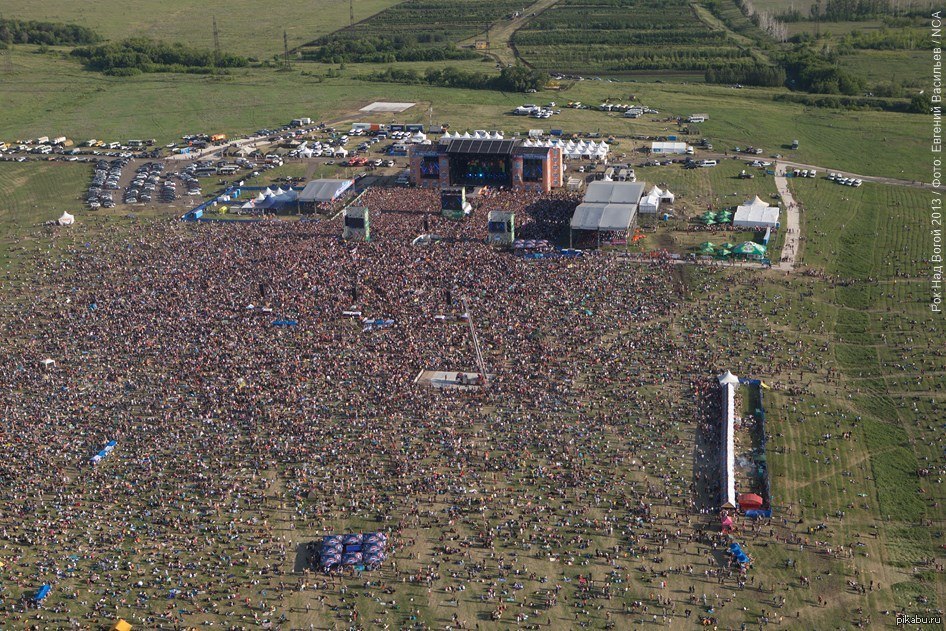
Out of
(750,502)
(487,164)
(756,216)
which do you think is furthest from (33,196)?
(750,502)

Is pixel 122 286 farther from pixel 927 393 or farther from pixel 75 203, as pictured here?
pixel 927 393

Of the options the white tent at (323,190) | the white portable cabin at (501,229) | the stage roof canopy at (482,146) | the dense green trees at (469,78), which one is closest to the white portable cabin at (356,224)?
the white tent at (323,190)

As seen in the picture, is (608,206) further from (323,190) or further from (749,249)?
(323,190)

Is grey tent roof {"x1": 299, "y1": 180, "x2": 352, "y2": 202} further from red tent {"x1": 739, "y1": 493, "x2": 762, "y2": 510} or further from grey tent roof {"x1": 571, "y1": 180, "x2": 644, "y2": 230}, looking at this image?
red tent {"x1": 739, "y1": 493, "x2": 762, "y2": 510}

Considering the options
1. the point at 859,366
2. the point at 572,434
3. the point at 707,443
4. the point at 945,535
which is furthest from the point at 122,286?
the point at 945,535

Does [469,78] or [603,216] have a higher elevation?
[469,78]

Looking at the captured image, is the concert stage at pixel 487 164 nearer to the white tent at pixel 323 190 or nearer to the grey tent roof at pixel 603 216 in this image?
the white tent at pixel 323 190

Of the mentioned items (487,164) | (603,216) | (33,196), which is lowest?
(33,196)
